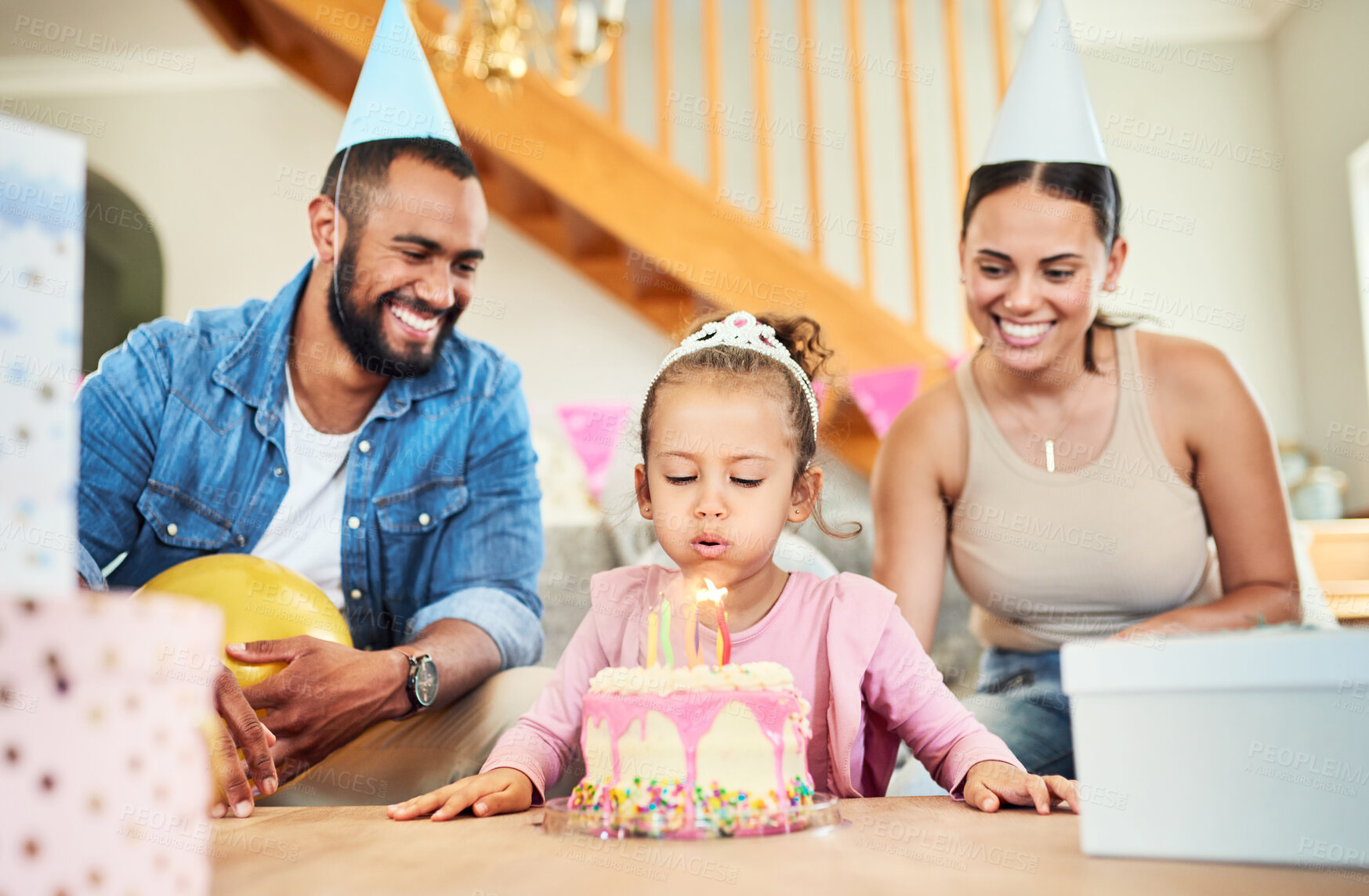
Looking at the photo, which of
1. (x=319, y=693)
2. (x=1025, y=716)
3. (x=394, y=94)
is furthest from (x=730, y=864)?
(x=394, y=94)

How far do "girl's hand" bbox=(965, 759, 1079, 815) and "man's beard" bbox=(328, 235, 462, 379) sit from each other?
0.91 meters

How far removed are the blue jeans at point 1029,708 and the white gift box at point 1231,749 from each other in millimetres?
710

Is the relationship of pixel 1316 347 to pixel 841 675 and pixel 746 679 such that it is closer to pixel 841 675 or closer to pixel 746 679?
pixel 841 675

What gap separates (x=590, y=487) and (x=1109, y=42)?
307cm

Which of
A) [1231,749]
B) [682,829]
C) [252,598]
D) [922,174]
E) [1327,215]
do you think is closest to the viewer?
[1231,749]

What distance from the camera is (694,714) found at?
81cm

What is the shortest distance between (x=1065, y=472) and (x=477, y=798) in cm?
90

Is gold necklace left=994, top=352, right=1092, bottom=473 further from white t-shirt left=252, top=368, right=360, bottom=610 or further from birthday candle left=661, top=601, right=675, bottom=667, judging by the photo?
white t-shirt left=252, top=368, right=360, bottom=610

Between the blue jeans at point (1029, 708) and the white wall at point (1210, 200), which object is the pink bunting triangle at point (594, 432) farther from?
the white wall at point (1210, 200)

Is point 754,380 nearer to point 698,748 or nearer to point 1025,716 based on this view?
point 698,748

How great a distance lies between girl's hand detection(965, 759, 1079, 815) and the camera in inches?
34.1

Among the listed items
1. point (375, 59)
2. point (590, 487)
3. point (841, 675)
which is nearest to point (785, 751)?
point (841, 675)

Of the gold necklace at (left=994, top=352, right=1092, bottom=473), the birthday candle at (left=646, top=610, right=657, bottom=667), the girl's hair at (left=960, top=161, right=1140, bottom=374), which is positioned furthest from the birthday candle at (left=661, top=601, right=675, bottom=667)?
the girl's hair at (left=960, top=161, right=1140, bottom=374)

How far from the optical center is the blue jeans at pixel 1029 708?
1354mm
